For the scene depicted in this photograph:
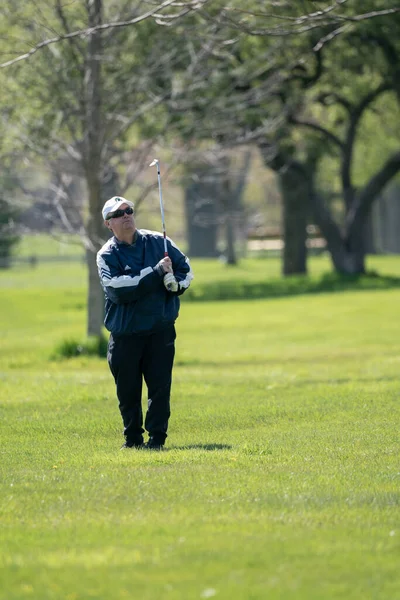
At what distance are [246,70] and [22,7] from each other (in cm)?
728

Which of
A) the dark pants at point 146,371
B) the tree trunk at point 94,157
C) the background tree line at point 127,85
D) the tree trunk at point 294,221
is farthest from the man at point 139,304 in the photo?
the tree trunk at point 294,221

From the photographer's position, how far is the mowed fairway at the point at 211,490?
222 inches

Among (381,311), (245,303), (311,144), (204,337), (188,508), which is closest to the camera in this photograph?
(188,508)

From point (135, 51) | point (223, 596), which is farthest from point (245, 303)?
point (223, 596)

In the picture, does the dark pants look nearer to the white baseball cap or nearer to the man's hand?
the man's hand

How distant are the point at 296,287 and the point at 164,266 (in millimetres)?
29225

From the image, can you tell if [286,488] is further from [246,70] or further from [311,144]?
[311,144]

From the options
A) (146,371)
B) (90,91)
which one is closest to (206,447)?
(146,371)

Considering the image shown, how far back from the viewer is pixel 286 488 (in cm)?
773

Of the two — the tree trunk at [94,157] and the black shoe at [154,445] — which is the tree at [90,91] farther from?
the black shoe at [154,445]

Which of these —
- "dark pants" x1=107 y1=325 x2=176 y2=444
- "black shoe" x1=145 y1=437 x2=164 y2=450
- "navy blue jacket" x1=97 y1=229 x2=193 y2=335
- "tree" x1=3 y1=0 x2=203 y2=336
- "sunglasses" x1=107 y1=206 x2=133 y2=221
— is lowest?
"black shoe" x1=145 y1=437 x2=164 y2=450

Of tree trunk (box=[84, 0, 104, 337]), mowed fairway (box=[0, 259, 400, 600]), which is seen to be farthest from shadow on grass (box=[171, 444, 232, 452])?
tree trunk (box=[84, 0, 104, 337])

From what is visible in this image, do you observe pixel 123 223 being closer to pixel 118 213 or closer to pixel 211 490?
pixel 118 213

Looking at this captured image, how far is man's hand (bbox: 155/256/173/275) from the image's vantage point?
29.7 feet
